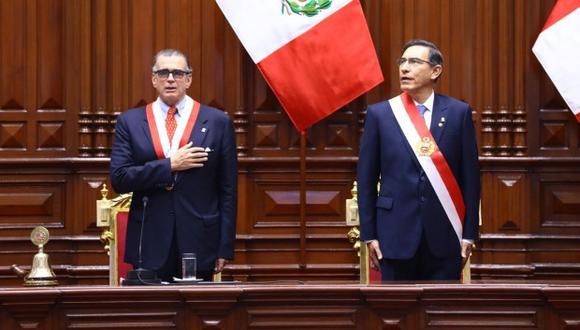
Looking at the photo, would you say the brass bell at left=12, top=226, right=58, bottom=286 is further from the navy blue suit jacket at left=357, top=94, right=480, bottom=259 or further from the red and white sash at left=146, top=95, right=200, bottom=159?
the navy blue suit jacket at left=357, top=94, right=480, bottom=259

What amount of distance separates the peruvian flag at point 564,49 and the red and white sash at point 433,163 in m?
2.22

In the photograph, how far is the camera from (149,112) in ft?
22.0

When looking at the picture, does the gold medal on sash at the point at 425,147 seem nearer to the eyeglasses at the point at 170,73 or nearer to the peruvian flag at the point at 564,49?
the eyeglasses at the point at 170,73

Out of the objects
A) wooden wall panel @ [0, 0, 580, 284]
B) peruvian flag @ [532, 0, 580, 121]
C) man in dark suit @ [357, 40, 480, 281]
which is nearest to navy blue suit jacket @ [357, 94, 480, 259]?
man in dark suit @ [357, 40, 480, 281]

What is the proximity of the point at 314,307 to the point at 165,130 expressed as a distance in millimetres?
1752

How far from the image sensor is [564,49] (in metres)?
8.52

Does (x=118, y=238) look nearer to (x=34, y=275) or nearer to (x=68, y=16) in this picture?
(x=34, y=275)

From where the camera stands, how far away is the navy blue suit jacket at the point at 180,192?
6.55m

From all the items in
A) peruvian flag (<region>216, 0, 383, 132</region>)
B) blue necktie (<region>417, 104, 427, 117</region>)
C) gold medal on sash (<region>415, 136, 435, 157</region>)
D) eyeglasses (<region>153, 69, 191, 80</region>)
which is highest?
peruvian flag (<region>216, 0, 383, 132</region>)

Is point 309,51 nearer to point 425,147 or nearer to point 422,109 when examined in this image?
point 422,109

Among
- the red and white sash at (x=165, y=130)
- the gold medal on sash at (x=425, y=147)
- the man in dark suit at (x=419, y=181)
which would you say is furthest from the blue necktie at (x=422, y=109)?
the red and white sash at (x=165, y=130)

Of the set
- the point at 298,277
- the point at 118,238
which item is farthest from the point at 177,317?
the point at 298,277

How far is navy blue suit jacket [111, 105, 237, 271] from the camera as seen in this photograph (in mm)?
6547

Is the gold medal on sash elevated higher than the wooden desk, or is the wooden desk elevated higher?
the gold medal on sash
